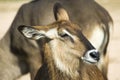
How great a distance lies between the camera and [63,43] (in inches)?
134

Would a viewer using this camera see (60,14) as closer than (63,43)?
No

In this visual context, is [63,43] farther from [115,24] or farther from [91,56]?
[115,24]

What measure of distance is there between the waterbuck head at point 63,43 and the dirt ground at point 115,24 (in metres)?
1.85

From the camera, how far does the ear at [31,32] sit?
3.34 metres

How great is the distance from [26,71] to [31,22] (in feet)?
1.47

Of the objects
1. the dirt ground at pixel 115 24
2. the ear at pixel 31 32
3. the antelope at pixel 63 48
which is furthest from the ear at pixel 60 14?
the dirt ground at pixel 115 24

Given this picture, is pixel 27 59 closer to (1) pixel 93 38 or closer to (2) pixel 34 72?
(2) pixel 34 72

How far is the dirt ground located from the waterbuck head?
6.08 feet

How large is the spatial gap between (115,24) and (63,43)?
202 inches

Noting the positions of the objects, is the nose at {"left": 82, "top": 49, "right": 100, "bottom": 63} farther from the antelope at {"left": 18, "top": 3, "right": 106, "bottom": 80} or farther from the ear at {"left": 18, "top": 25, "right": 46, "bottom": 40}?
the ear at {"left": 18, "top": 25, "right": 46, "bottom": 40}

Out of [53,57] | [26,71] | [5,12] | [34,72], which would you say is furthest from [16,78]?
[5,12]

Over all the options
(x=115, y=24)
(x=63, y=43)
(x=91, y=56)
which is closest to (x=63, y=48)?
(x=63, y=43)

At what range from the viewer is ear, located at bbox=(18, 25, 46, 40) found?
11.0 feet

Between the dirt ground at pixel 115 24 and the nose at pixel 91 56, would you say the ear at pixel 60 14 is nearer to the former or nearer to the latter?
the nose at pixel 91 56
